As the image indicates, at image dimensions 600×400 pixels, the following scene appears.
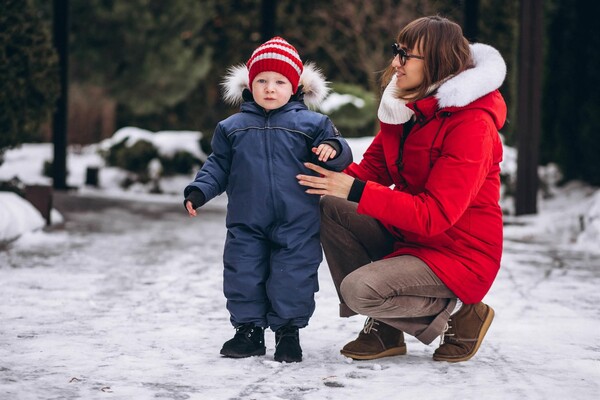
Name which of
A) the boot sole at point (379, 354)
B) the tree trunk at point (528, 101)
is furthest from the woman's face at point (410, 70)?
the tree trunk at point (528, 101)

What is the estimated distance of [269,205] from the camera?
12.0ft

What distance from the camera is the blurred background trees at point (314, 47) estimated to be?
1021cm

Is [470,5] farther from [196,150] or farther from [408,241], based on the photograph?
[408,241]

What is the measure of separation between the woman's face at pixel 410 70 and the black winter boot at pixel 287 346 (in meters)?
1.09

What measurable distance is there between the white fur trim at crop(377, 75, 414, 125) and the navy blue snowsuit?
21 centimetres

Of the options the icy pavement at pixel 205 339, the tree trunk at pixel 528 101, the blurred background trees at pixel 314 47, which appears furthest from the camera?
the blurred background trees at pixel 314 47

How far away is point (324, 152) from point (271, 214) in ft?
1.19

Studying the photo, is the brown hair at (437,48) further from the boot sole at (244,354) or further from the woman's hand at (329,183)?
the boot sole at (244,354)

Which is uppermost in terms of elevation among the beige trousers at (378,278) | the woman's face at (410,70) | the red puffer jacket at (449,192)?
the woman's face at (410,70)

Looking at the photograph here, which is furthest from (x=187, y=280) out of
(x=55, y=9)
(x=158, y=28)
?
(x=158, y=28)

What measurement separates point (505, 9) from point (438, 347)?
464 inches

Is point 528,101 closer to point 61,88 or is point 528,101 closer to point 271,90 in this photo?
point 61,88

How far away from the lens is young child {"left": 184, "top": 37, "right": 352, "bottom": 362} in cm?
365

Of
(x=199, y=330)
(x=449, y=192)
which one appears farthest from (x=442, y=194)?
(x=199, y=330)
